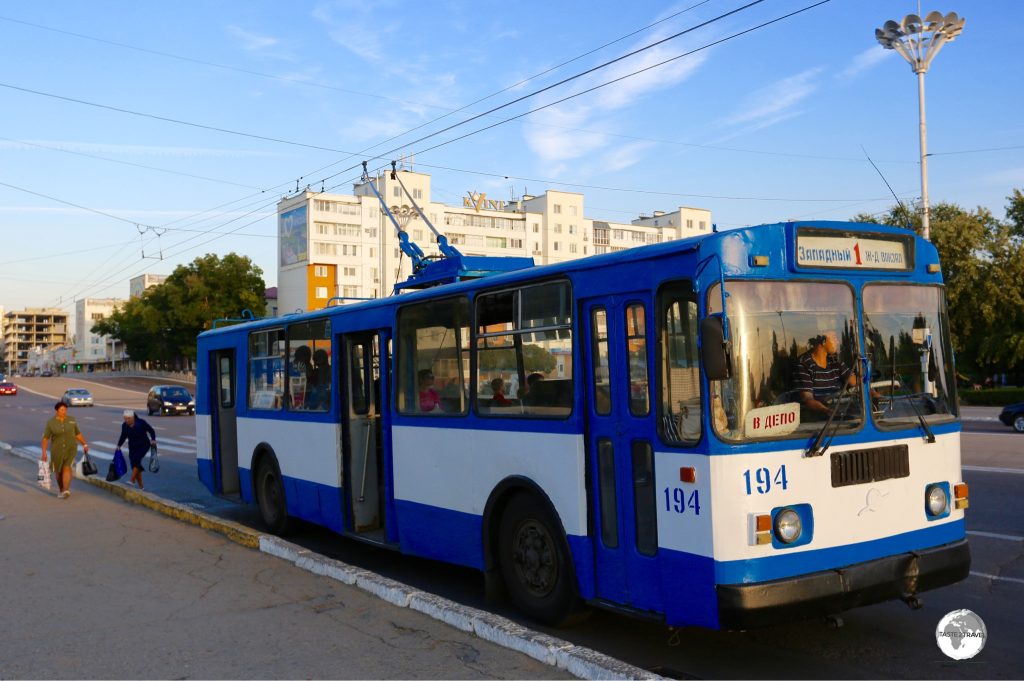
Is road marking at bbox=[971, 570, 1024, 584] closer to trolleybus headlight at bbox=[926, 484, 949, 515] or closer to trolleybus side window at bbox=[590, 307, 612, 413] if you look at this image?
trolleybus headlight at bbox=[926, 484, 949, 515]

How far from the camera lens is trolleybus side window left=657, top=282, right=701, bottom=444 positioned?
558 cm

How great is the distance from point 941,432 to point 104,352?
210 meters

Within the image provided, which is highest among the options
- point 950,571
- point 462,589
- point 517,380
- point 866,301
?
point 866,301

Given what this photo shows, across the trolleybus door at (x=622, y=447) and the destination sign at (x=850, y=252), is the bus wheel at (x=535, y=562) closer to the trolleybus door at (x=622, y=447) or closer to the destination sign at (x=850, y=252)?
the trolleybus door at (x=622, y=447)

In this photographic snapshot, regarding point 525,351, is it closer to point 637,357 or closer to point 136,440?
point 637,357

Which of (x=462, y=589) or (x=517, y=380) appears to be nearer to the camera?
(x=517, y=380)

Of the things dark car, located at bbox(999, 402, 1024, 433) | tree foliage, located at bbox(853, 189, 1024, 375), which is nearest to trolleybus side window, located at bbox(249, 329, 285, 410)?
dark car, located at bbox(999, 402, 1024, 433)

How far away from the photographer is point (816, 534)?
218 inches

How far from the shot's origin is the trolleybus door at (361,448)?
31.6ft

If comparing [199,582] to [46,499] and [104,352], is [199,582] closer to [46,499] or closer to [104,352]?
[46,499]

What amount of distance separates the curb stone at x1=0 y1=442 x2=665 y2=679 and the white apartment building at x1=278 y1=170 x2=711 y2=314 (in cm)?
8857

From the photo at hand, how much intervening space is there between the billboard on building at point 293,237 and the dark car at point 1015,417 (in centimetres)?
9350

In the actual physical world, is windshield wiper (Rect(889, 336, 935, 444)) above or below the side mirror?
below

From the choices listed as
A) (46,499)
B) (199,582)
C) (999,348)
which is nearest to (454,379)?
(199,582)
